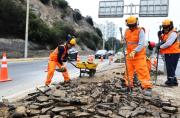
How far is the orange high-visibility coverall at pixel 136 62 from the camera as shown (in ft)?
26.6

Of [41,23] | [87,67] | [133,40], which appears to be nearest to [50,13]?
[41,23]

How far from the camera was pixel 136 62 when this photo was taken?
829cm

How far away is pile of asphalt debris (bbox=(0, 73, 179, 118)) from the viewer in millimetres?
5984

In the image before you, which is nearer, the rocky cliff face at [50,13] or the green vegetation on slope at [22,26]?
the green vegetation on slope at [22,26]

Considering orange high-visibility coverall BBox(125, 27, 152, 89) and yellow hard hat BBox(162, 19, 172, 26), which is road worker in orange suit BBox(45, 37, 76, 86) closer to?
orange high-visibility coverall BBox(125, 27, 152, 89)

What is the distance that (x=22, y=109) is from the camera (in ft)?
20.0

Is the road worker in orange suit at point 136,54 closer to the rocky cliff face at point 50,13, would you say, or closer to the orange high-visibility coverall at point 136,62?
the orange high-visibility coverall at point 136,62

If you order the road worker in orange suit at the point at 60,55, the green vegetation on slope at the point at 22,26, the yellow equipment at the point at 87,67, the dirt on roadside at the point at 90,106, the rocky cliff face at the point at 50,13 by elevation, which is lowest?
the dirt on roadside at the point at 90,106

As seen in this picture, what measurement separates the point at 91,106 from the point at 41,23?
3876 centimetres

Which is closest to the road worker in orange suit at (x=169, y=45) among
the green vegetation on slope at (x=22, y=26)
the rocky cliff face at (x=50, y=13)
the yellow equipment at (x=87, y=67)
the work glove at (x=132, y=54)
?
the work glove at (x=132, y=54)

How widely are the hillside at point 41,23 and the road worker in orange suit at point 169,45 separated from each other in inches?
1025

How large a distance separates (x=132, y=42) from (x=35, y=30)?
34.6 metres

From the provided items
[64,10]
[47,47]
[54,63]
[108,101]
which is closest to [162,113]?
[108,101]

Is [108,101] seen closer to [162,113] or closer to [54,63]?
[162,113]
